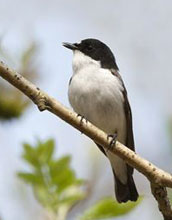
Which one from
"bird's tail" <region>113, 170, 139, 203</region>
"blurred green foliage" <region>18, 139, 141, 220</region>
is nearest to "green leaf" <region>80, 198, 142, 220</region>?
"blurred green foliage" <region>18, 139, 141, 220</region>

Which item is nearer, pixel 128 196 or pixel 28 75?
pixel 28 75

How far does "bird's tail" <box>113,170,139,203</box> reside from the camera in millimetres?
4336

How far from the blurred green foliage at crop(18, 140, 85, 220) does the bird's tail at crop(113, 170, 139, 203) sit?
1.60 m

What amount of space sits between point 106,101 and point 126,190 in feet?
2.57

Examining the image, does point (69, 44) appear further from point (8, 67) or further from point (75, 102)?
point (8, 67)

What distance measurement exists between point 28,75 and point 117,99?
163 centimetres

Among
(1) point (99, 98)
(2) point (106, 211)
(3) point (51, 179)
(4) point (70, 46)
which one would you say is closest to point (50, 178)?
(3) point (51, 179)

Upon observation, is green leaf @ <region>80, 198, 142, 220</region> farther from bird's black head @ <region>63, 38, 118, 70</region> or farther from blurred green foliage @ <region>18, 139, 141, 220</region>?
bird's black head @ <region>63, 38, 118, 70</region>

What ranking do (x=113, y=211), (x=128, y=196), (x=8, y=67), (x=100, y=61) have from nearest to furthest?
(x=113, y=211), (x=8, y=67), (x=128, y=196), (x=100, y=61)

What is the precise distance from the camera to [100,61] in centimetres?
503

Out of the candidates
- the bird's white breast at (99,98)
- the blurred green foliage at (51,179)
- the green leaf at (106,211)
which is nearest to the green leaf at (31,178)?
the blurred green foliage at (51,179)

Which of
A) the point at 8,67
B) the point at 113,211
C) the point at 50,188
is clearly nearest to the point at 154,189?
the point at 113,211

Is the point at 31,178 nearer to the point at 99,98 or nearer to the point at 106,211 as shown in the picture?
the point at 106,211

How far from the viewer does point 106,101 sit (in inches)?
178
